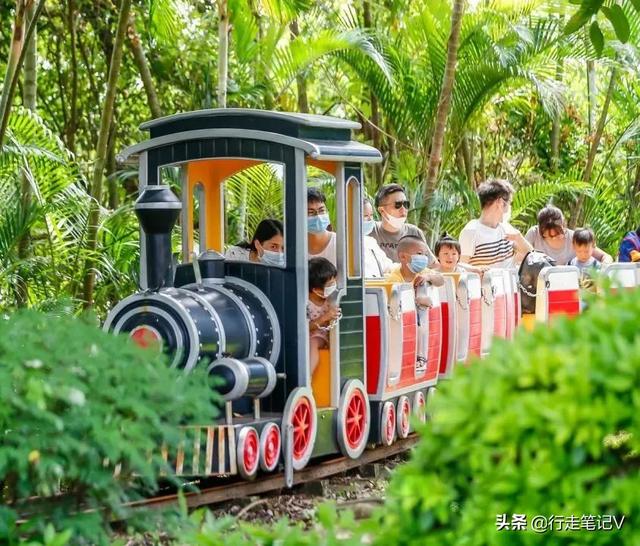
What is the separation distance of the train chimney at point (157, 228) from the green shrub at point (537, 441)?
3496 mm

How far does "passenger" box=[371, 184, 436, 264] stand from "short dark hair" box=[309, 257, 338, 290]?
1.62m

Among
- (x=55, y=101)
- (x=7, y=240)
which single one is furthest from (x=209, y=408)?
(x=55, y=101)

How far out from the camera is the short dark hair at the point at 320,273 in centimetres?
745

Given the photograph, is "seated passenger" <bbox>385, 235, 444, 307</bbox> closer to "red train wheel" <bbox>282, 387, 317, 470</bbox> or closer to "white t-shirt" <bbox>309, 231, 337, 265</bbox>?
"white t-shirt" <bbox>309, 231, 337, 265</bbox>

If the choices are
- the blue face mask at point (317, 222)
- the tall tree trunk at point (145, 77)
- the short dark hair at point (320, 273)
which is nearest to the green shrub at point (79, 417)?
the short dark hair at point (320, 273)

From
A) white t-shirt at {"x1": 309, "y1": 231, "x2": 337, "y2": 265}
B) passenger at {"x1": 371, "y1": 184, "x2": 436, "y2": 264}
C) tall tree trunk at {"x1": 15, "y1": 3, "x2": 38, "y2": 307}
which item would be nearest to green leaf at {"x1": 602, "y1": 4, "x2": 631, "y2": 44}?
white t-shirt at {"x1": 309, "y1": 231, "x2": 337, "y2": 265}

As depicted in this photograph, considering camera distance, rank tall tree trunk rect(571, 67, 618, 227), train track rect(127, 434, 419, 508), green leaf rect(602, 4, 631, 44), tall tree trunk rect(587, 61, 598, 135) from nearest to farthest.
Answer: green leaf rect(602, 4, 631, 44), train track rect(127, 434, 419, 508), tall tree trunk rect(571, 67, 618, 227), tall tree trunk rect(587, 61, 598, 135)

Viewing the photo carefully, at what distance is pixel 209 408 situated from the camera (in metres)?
4.27

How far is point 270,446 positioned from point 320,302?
1.00m

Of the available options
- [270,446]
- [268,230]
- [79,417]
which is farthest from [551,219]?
[79,417]

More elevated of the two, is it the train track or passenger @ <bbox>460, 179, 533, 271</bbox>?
passenger @ <bbox>460, 179, 533, 271</bbox>

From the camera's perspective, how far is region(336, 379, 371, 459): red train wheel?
25.2 feet

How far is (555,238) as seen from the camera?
11406mm

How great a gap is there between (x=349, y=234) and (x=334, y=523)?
4142 mm
